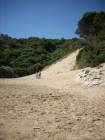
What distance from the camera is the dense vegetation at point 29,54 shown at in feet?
110

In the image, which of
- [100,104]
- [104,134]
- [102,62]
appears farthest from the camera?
[102,62]

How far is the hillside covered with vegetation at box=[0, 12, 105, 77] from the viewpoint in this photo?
1932cm

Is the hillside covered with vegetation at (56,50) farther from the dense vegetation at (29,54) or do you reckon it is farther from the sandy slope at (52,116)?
the sandy slope at (52,116)

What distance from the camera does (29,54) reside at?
41.8 metres

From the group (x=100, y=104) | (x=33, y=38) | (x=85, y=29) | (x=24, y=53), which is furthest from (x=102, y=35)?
(x=33, y=38)

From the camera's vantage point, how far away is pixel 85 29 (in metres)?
30.0

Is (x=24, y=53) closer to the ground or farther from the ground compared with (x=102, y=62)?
farther from the ground

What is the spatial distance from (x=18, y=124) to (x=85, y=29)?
2539 cm

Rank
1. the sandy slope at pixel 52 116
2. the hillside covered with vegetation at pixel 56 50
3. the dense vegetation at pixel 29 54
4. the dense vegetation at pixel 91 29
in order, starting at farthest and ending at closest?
the dense vegetation at pixel 29 54, the dense vegetation at pixel 91 29, the hillside covered with vegetation at pixel 56 50, the sandy slope at pixel 52 116

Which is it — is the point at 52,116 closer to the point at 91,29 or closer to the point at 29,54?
the point at 91,29

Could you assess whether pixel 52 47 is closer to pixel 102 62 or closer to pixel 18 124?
pixel 102 62

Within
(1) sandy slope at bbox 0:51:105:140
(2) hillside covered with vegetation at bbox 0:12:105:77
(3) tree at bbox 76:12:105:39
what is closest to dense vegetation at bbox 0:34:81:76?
(2) hillside covered with vegetation at bbox 0:12:105:77

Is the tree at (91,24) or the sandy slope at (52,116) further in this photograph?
the tree at (91,24)

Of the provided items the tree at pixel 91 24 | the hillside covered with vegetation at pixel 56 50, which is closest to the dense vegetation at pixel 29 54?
the hillside covered with vegetation at pixel 56 50
